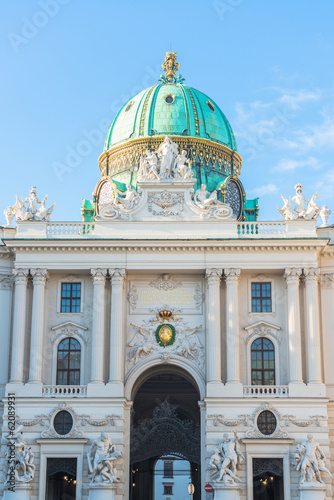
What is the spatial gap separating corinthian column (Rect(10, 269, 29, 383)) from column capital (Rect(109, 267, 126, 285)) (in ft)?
14.6

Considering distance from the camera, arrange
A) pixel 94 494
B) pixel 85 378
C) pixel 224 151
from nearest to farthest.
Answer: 1. pixel 94 494
2. pixel 85 378
3. pixel 224 151

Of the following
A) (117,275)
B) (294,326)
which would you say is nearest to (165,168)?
(117,275)

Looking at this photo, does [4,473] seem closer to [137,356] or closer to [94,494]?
[94,494]

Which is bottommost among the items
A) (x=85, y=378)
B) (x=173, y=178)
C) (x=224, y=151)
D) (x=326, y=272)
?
(x=85, y=378)

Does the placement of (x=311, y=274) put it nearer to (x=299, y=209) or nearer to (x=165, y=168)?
(x=299, y=209)

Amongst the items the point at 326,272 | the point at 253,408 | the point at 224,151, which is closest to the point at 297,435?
the point at 253,408

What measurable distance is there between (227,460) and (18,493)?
10.2 m

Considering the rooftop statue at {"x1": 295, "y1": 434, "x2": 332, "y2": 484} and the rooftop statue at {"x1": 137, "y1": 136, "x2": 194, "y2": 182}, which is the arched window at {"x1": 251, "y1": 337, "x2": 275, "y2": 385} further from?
the rooftop statue at {"x1": 137, "y1": 136, "x2": 194, "y2": 182}

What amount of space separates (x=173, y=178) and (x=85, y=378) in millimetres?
11580

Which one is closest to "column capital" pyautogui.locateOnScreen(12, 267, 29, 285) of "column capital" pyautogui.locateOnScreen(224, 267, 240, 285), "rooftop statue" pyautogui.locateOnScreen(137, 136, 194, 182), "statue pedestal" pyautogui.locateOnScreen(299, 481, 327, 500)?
"rooftop statue" pyautogui.locateOnScreen(137, 136, 194, 182)

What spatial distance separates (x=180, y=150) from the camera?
186 ft

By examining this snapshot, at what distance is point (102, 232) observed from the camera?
154ft

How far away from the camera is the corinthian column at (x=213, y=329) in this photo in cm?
4484

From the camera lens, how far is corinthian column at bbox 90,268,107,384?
44.8 metres
